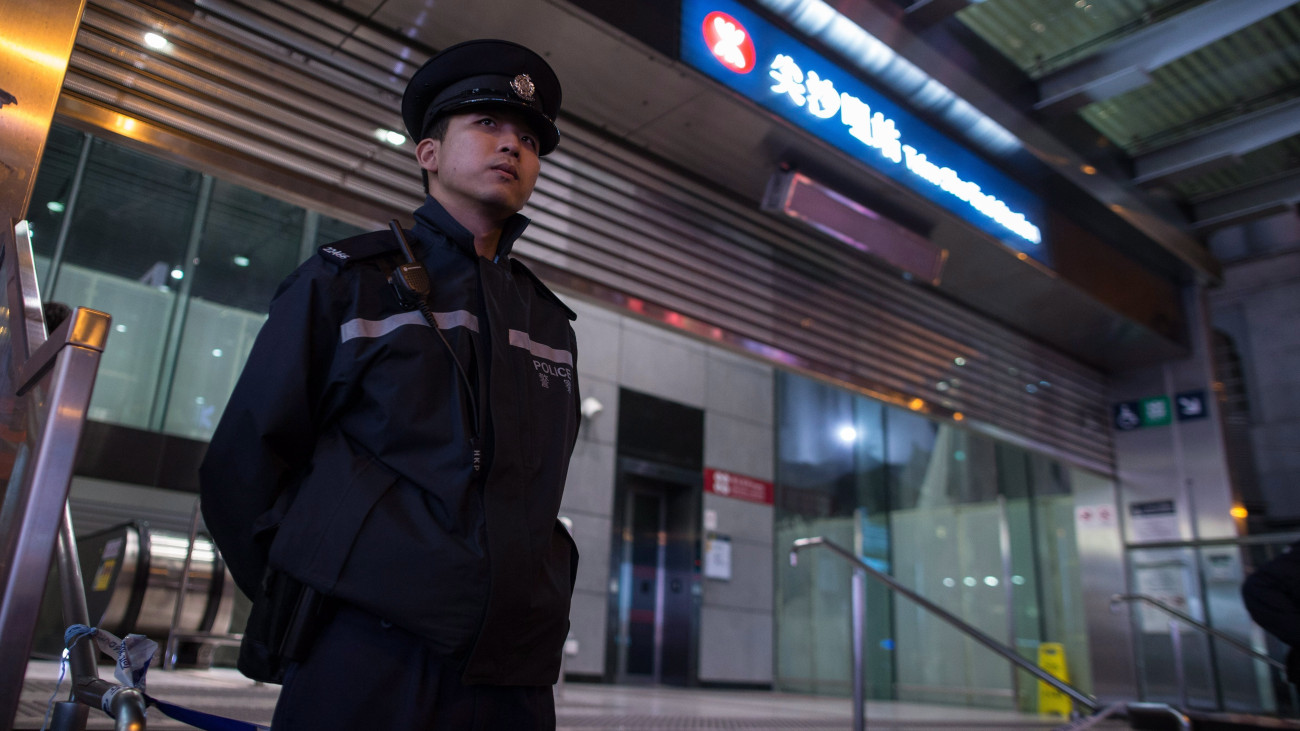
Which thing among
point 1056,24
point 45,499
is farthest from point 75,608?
point 1056,24

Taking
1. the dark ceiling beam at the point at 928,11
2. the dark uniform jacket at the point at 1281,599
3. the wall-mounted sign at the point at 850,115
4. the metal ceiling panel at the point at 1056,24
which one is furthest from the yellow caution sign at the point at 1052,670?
the dark ceiling beam at the point at 928,11

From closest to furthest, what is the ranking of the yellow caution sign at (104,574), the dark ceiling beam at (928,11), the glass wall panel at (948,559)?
the dark ceiling beam at (928,11), the yellow caution sign at (104,574), the glass wall panel at (948,559)

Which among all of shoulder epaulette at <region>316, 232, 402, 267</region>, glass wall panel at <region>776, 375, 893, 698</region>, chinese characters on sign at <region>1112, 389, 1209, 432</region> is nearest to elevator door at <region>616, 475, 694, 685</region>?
glass wall panel at <region>776, 375, 893, 698</region>

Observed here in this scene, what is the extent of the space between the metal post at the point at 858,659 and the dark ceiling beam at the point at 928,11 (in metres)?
2.78

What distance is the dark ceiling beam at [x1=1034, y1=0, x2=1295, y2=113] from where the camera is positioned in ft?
14.9

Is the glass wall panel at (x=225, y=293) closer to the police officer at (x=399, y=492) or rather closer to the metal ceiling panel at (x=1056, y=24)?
the metal ceiling panel at (x=1056, y=24)

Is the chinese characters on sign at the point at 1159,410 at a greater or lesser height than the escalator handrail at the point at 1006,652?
greater

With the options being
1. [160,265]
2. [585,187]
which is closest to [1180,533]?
[585,187]

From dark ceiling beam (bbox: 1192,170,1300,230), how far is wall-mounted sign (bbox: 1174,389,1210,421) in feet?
4.30

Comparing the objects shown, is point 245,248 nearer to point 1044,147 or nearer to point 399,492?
point 1044,147

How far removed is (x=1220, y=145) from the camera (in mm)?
5770

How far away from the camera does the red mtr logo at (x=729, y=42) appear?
3992 mm

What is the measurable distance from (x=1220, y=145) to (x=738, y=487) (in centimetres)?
578

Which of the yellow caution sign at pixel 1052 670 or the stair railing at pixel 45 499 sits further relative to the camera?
the yellow caution sign at pixel 1052 670
